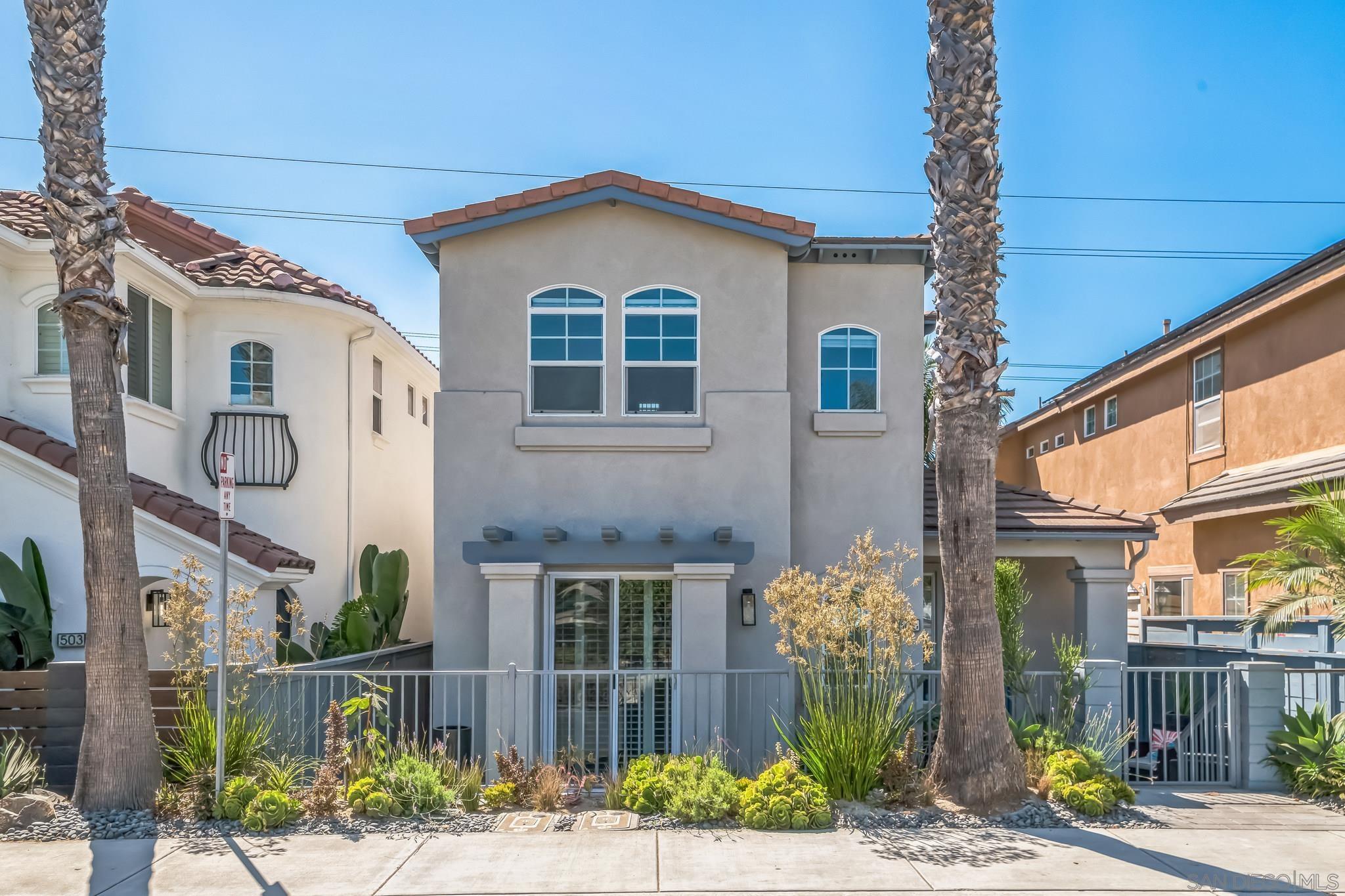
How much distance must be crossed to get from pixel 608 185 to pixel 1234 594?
492 inches

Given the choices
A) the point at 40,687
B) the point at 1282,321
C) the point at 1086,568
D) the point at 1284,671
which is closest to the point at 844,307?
the point at 1086,568

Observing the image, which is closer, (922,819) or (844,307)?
(922,819)

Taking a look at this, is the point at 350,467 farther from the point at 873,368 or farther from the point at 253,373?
the point at 873,368

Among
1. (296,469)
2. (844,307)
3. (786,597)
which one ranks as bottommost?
(786,597)

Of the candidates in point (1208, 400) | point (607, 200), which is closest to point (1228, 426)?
point (1208, 400)

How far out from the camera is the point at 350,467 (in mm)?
16234

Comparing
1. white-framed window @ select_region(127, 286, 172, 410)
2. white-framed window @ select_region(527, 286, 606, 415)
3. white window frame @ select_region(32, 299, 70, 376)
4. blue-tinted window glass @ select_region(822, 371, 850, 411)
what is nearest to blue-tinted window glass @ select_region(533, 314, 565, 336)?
white-framed window @ select_region(527, 286, 606, 415)

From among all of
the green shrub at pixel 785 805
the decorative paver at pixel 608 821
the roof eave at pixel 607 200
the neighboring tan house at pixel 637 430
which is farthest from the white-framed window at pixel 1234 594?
the decorative paver at pixel 608 821

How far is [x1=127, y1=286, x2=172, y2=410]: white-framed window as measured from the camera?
13742 mm

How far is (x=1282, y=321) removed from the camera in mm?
16219

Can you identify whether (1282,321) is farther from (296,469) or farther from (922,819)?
(296,469)

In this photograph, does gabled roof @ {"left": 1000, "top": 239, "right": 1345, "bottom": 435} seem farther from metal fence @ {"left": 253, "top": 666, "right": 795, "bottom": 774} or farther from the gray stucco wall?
metal fence @ {"left": 253, "top": 666, "right": 795, "bottom": 774}

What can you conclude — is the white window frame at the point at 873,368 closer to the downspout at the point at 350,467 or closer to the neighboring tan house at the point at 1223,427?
the neighboring tan house at the point at 1223,427

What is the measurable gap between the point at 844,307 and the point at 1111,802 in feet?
21.6
